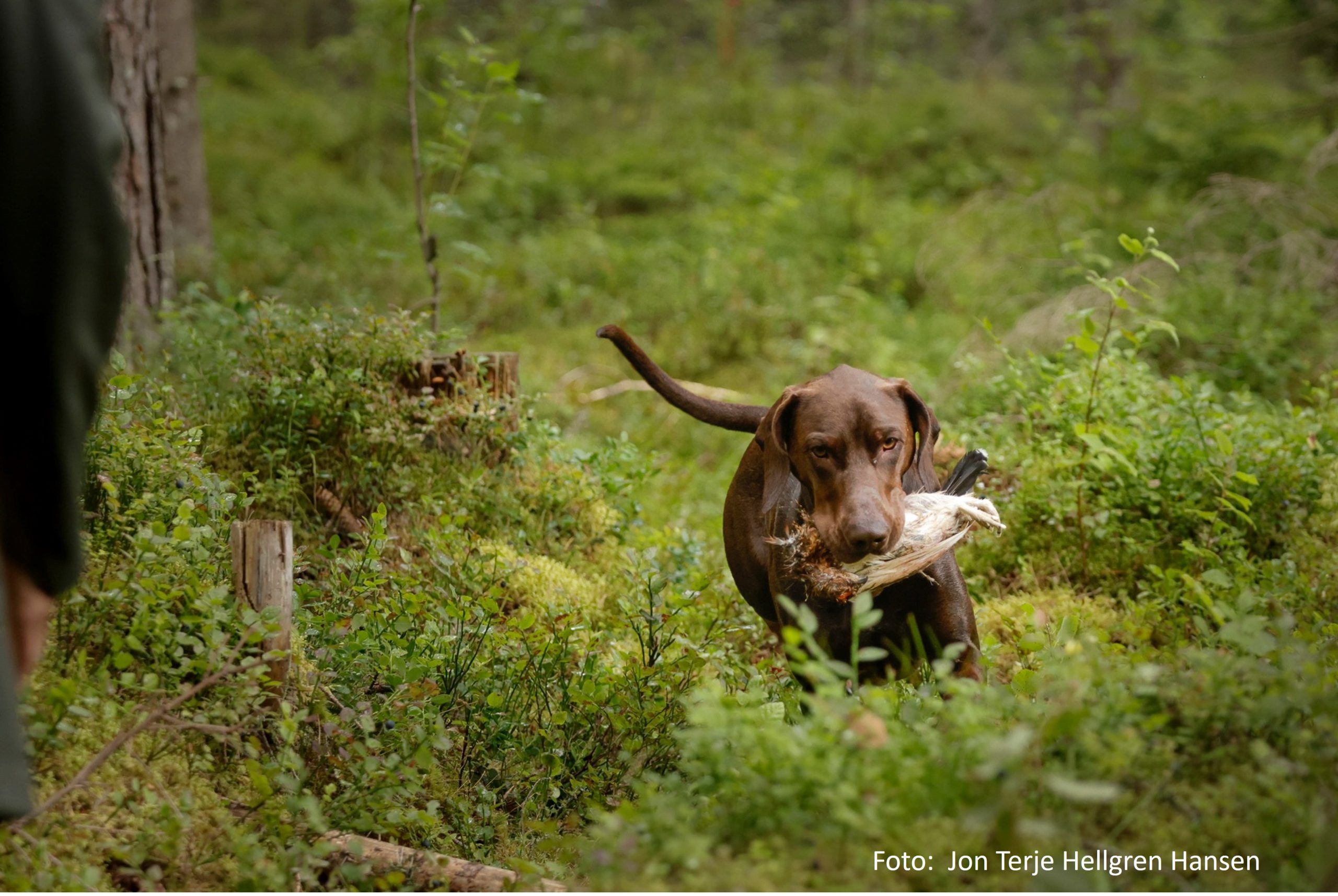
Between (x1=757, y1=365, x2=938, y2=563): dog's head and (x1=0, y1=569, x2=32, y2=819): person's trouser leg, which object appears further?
(x1=757, y1=365, x2=938, y2=563): dog's head

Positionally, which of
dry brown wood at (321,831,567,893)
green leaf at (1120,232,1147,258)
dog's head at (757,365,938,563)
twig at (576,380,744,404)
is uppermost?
green leaf at (1120,232,1147,258)

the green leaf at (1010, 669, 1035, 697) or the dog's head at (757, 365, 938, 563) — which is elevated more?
the dog's head at (757, 365, 938, 563)

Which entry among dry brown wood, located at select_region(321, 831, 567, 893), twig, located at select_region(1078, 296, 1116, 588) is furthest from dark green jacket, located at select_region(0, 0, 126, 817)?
twig, located at select_region(1078, 296, 1116, 588)

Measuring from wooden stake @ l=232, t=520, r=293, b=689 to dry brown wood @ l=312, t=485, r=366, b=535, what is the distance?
1444mm

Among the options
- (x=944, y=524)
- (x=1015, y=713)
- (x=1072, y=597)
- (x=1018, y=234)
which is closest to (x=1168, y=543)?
(x=1072, y=597)

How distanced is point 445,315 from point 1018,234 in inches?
208

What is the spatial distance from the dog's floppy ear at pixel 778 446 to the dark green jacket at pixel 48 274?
6.94ft

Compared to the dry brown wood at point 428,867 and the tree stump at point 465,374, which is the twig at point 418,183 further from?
the dry brown wood at point 428,867

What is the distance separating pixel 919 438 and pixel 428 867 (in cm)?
204

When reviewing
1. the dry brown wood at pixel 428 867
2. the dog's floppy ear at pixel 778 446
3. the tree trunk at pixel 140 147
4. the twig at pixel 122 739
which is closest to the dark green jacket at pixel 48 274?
the twig at pixel 122 739

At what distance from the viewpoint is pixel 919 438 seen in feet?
11.6

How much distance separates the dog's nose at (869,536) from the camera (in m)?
2.99

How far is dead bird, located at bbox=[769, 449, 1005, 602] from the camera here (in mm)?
3119

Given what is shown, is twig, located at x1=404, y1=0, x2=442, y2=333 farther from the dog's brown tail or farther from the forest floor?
the dog's brown tail
